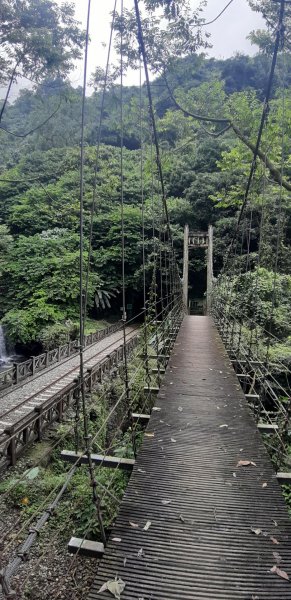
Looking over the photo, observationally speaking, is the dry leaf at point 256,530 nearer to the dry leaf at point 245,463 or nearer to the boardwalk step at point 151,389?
the dry leaf at point 245,463

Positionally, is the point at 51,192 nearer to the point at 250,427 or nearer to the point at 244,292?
the point at 244,292

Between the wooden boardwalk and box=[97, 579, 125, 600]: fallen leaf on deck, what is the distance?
0.5 inches

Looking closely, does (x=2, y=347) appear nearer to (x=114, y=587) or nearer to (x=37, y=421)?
(x=37, y=421)

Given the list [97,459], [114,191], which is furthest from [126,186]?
[97,459]

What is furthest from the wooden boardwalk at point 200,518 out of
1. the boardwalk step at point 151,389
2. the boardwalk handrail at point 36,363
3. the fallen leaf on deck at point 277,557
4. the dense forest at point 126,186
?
the boardwalk handrail at point 36,363

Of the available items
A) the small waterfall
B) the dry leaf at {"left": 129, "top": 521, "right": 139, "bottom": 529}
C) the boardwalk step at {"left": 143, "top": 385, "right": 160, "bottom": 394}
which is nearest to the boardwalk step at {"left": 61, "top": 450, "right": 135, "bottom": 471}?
the dry leaf at {"left": 129, "top": 521, "right": 139, "bottom": 529}

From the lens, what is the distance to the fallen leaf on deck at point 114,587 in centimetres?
114

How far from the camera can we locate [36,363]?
7086 mm

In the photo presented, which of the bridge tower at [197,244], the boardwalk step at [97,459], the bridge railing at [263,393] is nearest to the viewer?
the boardwalk step at [97,459]

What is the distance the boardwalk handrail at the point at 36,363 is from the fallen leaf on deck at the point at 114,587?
4654mm

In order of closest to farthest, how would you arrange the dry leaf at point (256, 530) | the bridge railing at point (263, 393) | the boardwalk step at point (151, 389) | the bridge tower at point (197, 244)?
the dry leaf at point (256, 530) < the bridge railing at point (263, 393) < the boardwalk step at point (151, 389) < the bridge tower at point (197, 244)

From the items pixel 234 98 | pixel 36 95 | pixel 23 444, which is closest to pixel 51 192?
pixel 36 95

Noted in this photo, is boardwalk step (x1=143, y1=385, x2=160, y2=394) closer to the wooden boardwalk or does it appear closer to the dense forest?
the wooden boardwalk

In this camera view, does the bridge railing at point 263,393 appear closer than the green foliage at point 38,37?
Yes
